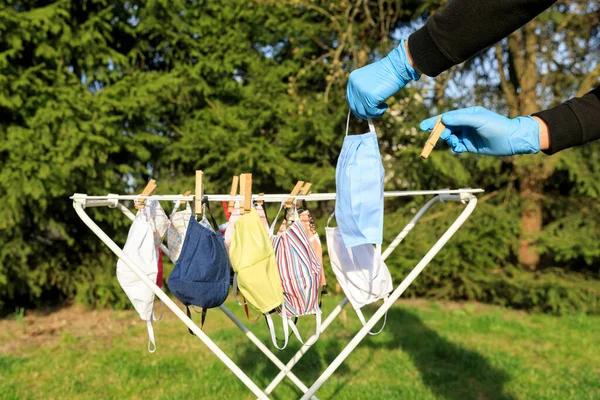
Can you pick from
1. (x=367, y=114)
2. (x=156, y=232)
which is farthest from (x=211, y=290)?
(x=367, y=114)

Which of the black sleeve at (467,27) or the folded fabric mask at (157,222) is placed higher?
the black sleeve at (467,27)

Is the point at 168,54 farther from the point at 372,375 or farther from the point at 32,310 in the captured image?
the point at 372,375

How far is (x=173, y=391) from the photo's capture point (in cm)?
333

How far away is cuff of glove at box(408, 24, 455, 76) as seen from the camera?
4.91ft

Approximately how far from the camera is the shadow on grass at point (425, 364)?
Result: 3449 mm

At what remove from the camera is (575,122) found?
1643 mm

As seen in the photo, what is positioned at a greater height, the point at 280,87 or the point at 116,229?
the point at 280,87

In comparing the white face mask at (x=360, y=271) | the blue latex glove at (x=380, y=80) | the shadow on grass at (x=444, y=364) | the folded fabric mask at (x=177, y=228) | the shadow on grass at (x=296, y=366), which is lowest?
the shadow on grass at (x=444, y=364)

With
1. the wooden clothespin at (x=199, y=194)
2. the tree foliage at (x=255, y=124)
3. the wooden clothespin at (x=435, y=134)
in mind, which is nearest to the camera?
the wooden clothespin at (x=435, y=134)

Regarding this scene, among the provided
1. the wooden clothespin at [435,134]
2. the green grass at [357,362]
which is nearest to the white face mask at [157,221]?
the wooden clothespin at [435,134]

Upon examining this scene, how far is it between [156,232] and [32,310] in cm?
356

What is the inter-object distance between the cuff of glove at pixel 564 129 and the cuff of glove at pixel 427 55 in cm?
41

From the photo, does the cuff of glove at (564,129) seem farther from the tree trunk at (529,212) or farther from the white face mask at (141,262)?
the tree trunk at (529,212)

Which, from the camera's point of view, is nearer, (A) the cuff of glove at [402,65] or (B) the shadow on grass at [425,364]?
(A) the cuff of glove at [402,65]
